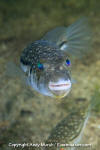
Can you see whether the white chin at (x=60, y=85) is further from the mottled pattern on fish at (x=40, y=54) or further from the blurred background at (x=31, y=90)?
the mottled pattern on fish at (x=40, y=54)

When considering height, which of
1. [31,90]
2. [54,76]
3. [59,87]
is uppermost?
[54,76]

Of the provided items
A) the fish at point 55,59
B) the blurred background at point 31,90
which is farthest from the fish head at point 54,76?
the blurred background at point 31,90

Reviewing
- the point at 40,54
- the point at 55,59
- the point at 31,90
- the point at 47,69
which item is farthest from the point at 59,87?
the point at 31,90

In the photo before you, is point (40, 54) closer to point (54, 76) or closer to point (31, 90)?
point (54, 76)

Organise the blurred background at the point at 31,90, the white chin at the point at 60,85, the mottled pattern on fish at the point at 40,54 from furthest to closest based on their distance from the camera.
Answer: the blurred background at the point at 31,90
the mottled pattern on fish at the point at 40,54
the white chin at the point at 60,85

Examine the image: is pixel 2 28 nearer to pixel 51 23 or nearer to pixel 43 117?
pixel 51 23

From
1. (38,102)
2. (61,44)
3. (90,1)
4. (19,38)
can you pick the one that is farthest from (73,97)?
(90,1)

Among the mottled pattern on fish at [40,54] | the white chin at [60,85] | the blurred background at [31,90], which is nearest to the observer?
the white chin at [60,85]

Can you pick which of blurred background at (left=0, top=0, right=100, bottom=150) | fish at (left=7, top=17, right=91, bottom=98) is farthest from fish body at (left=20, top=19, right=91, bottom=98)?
blurred background at (left=0, top=0, right=100, bottom=150)
